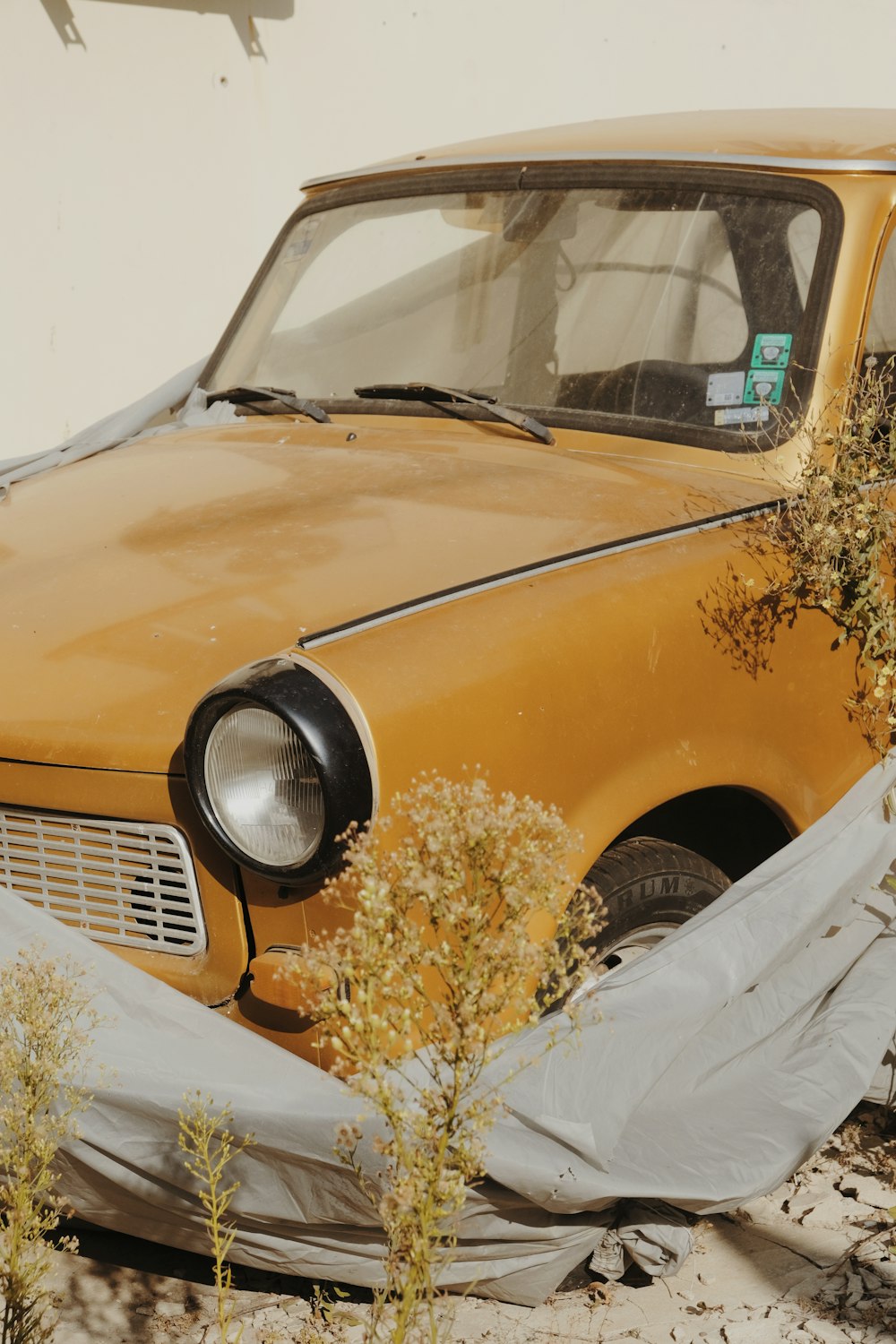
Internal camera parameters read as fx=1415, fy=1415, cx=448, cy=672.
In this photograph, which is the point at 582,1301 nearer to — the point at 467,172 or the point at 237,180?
the point at 467,172

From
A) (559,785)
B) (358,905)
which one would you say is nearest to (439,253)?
(559,785)

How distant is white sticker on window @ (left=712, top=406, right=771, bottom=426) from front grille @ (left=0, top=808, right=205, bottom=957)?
157 centimetres

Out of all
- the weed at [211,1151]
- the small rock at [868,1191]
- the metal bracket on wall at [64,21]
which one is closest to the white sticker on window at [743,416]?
the small rock at [868,1191]

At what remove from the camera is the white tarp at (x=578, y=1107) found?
2.02m

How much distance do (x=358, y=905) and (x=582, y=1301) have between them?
907 mm

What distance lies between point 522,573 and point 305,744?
63 centimetres

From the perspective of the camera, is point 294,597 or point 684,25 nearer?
point 294,597

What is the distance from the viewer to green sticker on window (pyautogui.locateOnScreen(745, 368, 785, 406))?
2.96 metres

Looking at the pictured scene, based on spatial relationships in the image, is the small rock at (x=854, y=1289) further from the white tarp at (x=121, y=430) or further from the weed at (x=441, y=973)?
the white tarp at (x=121, y=430)

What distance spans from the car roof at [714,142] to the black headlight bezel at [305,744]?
1868 mm

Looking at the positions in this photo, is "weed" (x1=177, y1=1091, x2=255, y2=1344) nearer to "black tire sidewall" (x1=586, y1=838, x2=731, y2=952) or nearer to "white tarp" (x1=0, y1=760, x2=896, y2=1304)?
"white tarp" (x1=0, y1=760, x2=896, y2=1304)

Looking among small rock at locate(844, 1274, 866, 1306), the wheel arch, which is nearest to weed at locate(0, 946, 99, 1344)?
the wheel arch

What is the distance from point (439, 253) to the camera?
3.58 metres

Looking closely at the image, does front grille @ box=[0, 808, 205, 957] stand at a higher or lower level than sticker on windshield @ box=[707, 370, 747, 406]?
lower
